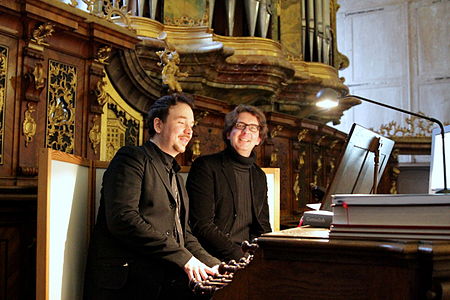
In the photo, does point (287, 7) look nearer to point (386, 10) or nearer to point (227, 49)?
point (227, 49)

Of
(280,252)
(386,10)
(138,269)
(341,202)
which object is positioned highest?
(386,10)

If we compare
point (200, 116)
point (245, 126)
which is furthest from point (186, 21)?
point (245, 126)

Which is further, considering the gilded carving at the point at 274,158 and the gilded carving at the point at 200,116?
the gilded carving at the point at 274,158

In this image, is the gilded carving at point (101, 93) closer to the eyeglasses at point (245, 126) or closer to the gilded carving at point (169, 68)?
the gilded carving at point (169, 68)

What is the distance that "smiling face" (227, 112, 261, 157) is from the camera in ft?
9.48

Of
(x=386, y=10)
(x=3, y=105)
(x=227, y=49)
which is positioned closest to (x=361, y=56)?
(x=386, y=10)

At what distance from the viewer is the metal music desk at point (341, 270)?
1.09 meters

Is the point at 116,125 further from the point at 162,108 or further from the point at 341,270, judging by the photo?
the point at 341,270

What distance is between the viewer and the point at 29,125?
2809 millimetres

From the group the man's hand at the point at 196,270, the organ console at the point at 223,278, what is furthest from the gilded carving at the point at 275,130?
A: the organ console at the point at 223,278

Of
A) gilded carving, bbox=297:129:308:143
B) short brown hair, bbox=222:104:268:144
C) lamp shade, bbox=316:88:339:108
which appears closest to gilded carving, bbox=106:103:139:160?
short brown hair, bbox=222:104:268:144

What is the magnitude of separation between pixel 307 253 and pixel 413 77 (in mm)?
8505

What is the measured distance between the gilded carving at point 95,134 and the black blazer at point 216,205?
76 centimetres

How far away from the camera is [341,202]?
122 centimetres
